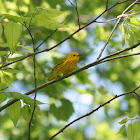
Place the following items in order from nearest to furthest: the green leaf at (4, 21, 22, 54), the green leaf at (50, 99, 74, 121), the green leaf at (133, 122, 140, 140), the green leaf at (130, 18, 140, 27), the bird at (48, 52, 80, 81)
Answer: the green leaf at (4, 21, 22, 54), the green leaf at (133, 122, 140, 140), the green leaf at (130, 18, 140, 27), the green leaf at (50, 99, 74, 121), the bird at (48, 52, 80, 81)

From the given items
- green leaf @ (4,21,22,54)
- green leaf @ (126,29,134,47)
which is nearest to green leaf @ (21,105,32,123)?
green leaf @ (4,21,22,54)

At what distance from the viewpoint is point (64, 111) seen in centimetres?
338

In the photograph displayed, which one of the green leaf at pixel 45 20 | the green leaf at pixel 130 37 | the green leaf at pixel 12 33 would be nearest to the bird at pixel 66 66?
the green leaf at pixel 130 37

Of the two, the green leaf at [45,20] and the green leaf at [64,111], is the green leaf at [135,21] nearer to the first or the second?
the green leaf at [45,20]

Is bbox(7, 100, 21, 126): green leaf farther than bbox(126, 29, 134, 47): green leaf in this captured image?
No

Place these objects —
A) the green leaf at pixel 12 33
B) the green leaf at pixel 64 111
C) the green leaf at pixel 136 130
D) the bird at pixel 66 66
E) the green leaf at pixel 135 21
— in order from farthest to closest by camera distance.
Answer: the bird at pixel 66 66 < the green leaf at pixel 64 111 < the green leaf at pixel 135 21 < the green leaf at pixel 136 130 < the green leaf at pixel 12 33

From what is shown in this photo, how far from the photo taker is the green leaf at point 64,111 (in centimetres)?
335

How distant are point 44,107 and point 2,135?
1.38 metres

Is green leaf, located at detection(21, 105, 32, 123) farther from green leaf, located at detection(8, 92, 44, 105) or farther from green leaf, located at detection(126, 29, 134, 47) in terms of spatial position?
green leaf, located at detection(126, 29, 134, 47)

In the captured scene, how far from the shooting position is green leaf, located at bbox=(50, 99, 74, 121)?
11.0 feet

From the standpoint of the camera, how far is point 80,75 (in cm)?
412

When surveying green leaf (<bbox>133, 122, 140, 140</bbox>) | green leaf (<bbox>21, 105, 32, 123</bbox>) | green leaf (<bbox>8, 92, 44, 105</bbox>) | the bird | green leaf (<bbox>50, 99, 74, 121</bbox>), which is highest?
the bird

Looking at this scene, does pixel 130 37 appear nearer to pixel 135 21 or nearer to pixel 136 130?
pixel 135 21

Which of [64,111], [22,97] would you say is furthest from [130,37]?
[64,111]
